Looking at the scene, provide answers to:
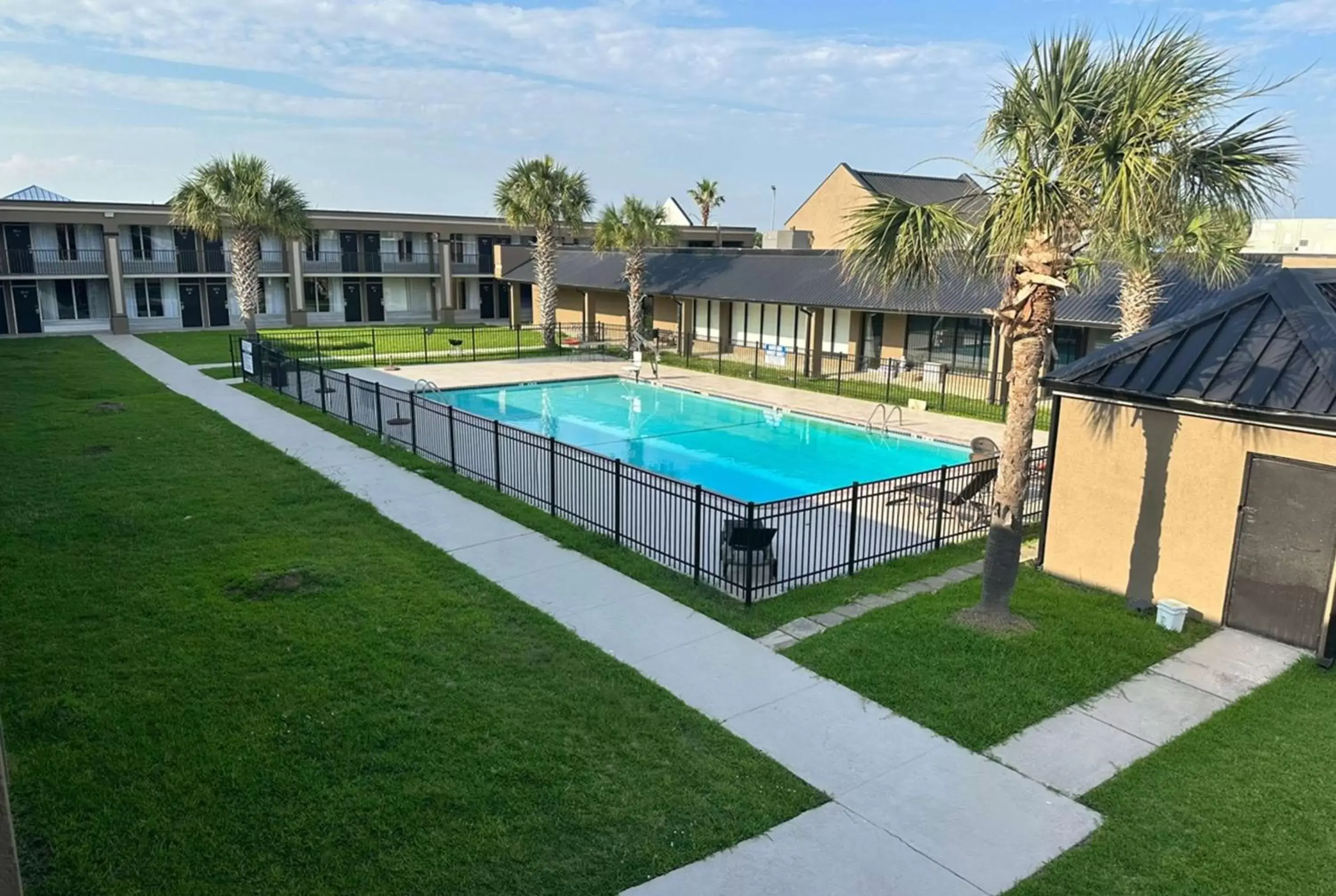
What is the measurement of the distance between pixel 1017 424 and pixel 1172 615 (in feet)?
9.27

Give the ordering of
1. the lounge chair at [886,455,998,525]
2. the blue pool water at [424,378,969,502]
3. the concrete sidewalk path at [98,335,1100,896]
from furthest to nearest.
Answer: the blue pool water at [424,378,969,502]
the lounge chair at [886,455,998,525]
the concrete sidewalk path at [98,335,1100,896]

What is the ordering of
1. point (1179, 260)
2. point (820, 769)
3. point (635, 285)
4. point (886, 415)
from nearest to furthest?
point (820, 769) → point (1179, 260) → point (886, 415) → point (635, 285)

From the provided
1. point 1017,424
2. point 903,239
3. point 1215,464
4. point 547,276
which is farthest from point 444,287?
point 1215,464

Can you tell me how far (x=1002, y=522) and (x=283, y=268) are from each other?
46795mm

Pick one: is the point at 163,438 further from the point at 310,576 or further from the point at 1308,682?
the point at 1308,682

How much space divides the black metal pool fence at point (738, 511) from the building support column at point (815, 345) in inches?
572

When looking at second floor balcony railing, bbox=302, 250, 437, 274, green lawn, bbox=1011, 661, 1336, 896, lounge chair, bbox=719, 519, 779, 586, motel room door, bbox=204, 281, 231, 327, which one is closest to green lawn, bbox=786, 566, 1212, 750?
green lawn, bbox=1011, 661, 1336, 896

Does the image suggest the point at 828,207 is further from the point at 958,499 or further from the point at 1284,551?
the point at 1284,551

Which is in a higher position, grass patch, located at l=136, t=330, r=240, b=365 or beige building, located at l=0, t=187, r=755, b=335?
beige building, located at l=0, t=187, r=755, b=335

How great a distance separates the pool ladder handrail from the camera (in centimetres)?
2234

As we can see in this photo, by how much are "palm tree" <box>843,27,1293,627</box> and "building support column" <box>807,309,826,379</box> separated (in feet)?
68.1

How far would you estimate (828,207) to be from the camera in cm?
4719

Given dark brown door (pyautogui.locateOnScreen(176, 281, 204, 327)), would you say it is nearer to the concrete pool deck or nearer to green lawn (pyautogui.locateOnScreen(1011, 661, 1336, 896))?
the concrete pool deck

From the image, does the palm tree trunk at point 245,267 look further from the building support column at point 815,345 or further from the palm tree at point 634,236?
the building support column at point 815,345
